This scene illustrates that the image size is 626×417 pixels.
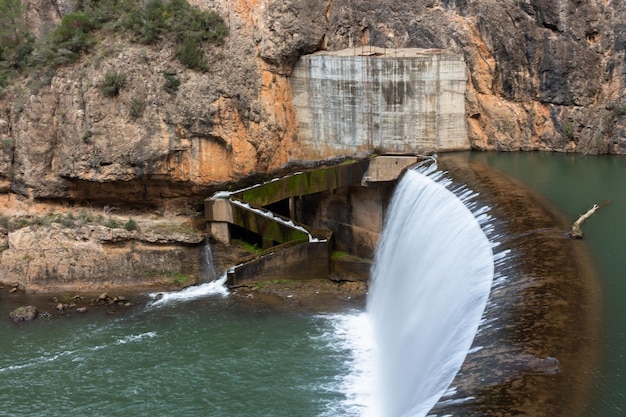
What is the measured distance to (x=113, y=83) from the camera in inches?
997

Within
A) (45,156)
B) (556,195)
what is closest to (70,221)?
(45,156)

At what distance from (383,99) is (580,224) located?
10.6m

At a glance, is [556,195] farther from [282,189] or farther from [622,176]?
[282,189]

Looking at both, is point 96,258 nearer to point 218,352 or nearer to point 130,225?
point 130,225

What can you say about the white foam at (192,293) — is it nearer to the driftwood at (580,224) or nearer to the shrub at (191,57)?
the shrub at (191,57)

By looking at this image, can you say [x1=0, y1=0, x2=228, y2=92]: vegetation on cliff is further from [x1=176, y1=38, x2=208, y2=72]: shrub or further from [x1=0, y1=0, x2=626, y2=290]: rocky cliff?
[x1=0, y1=0, x2=626, y2=290]: rocky cliff

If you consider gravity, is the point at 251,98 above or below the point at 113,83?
below

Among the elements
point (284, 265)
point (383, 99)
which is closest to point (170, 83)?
point (383, 99)

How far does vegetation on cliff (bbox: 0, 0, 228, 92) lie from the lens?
84.6 ft

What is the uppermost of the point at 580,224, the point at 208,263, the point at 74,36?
the point at 74,36

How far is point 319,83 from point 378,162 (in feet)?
13.4

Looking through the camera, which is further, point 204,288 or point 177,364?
point 204,288

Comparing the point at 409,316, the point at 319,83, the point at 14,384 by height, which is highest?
the point at 319,83

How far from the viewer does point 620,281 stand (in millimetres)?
13273
